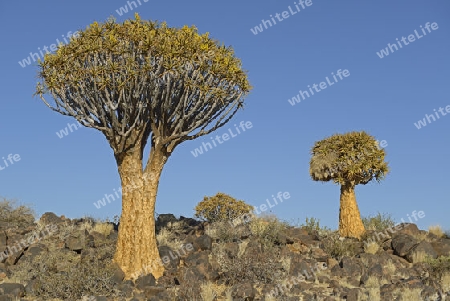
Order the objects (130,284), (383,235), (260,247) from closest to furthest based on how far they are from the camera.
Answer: (130,284)
(260,247)
(383,235)

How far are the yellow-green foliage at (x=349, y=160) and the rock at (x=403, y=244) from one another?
8.05 feet

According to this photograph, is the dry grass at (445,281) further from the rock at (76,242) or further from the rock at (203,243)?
the rock at (76,242)

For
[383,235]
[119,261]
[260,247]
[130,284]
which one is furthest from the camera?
[383,235]

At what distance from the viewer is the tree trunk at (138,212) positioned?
41.0 ft

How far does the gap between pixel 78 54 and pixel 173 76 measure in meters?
2.34

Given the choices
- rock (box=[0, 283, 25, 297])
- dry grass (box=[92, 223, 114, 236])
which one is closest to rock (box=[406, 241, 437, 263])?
dry grass (box=[92, 223, 114, 236])

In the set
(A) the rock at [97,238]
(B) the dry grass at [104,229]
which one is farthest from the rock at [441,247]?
(B) the dry grass at [104,229]

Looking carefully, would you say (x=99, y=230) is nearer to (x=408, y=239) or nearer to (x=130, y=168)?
(x=130, y=168)

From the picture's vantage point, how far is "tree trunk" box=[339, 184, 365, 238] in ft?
57.9

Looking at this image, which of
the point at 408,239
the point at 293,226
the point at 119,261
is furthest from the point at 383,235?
the point at 119,261

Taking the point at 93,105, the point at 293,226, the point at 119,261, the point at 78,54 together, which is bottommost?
the point at 293,226

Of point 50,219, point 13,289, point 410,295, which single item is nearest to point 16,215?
point 50,219

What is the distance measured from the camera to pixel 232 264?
40.4ft

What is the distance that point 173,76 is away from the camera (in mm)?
12180
